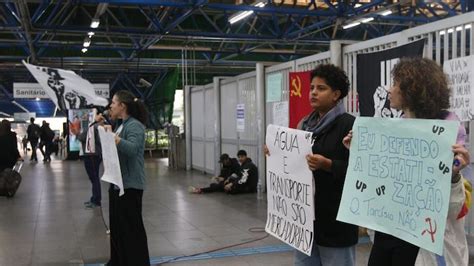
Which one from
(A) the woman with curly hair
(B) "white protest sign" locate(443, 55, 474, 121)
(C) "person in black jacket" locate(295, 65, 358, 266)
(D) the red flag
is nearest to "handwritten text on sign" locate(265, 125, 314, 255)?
(C) "person in black jacket" locate(295, 65, 358, 266)

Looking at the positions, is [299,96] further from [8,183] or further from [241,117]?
[8,183]

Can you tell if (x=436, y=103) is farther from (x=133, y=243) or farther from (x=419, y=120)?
(x=133, y=243)

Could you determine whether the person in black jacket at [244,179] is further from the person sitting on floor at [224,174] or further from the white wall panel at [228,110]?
the white wall panel at [228,110]

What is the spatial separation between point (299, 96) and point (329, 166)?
18.6 ft

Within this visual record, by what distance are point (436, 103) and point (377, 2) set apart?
506 inches

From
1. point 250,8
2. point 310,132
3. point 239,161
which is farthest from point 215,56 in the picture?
point 310,132

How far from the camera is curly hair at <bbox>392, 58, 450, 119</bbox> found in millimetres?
2357

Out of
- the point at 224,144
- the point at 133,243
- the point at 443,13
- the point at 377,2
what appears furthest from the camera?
the point at 443,13

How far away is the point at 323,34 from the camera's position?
2056 cm

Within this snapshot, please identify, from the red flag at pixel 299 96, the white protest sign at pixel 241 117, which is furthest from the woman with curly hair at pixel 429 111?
the white protest sign at pixel 241 117

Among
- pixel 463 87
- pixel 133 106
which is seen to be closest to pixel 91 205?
pixel 133 106

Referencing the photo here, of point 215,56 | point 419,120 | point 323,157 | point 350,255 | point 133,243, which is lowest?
point 133,243

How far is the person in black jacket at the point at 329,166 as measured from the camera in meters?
2.79

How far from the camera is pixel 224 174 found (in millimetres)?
11477
